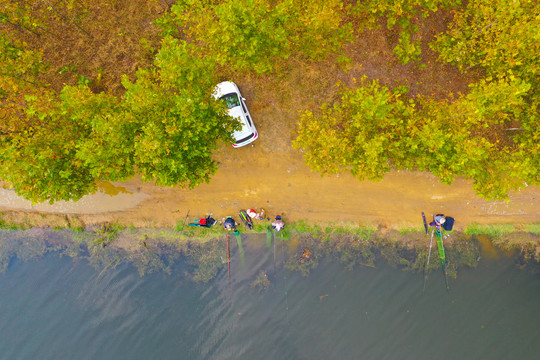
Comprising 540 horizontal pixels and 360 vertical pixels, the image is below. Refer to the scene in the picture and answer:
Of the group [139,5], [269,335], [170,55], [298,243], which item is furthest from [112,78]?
[269,335]

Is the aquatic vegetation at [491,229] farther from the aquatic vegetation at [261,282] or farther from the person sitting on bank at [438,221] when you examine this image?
the aquatic vegetation at [261,282]

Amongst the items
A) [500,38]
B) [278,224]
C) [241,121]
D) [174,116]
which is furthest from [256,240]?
[500,38]

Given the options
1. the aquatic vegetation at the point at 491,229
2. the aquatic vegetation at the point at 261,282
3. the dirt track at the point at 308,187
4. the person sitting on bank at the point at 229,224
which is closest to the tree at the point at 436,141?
the dirt track at the point at 308,187

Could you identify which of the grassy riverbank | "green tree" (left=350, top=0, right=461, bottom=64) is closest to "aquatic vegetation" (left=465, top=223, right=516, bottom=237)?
the grassy riverbank

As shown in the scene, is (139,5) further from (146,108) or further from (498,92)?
(498,92)

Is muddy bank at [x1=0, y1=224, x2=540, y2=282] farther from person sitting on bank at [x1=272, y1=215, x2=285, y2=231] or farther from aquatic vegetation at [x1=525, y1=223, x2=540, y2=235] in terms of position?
person sitting on bank at [x1=272, y1=215, x2=285, y2=231]
